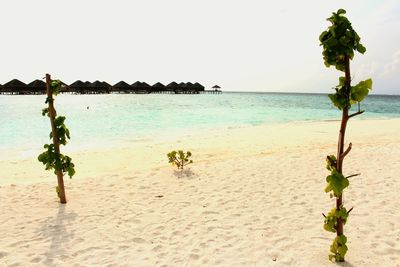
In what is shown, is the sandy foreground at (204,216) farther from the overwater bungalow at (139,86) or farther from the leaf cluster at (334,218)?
the overwater bungalow at (139,86)

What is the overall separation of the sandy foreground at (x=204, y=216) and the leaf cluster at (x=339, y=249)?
0.13 m

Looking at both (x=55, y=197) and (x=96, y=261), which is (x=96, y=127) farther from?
(x=96, y=261)

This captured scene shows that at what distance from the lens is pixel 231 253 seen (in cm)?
496

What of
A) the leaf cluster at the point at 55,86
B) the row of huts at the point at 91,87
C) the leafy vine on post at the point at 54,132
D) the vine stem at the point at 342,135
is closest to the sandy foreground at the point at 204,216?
the vine stem at the point at 342,135

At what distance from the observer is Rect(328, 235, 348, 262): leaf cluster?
14.6 feet

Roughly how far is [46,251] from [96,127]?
22.5m

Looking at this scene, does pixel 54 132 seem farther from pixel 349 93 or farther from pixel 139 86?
pixel 139 86

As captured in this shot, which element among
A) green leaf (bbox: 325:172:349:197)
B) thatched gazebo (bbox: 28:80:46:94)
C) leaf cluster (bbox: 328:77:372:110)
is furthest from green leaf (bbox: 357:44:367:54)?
thatched gazebo (bbox: 28:80:46:94)

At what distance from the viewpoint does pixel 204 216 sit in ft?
21.1

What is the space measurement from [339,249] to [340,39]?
2894 millimetres

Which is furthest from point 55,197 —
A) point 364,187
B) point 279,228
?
point 364,187

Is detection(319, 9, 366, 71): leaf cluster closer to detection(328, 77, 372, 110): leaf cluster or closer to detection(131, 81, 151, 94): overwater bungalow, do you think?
detection(328, 77, 372, 110): leaf cluster

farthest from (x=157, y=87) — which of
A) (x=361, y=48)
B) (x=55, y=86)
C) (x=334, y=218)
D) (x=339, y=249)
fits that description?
(x=361, y=48)

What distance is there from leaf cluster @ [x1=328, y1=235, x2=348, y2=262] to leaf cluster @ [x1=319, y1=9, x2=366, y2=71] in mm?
2523
